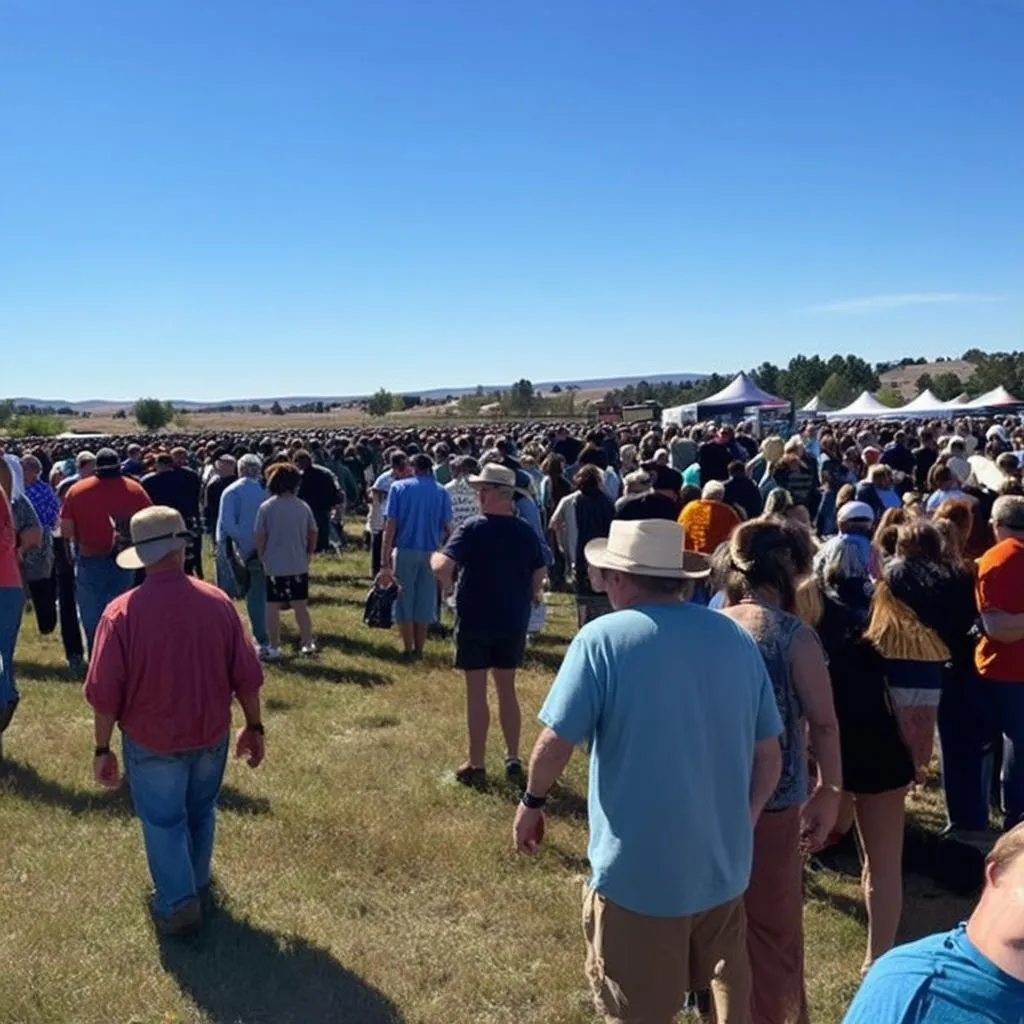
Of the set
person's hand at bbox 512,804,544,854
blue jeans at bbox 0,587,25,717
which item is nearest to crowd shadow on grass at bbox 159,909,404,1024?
person's hand at bbox 512,804,544,854

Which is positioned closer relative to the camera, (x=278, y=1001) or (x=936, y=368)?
(x=278, y=1001)

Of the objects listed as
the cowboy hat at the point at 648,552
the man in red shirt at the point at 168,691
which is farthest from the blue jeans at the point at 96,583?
the cowboy hat at the point at 648,552

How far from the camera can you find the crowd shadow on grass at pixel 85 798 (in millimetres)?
5934

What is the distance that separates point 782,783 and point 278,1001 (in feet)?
7.06

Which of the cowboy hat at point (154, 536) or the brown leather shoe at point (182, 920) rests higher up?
the cowboy hat at point (154, 536)

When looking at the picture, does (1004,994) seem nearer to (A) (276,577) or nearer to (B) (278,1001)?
(B) (278,1001)

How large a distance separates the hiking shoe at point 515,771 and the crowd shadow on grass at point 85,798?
144 cm

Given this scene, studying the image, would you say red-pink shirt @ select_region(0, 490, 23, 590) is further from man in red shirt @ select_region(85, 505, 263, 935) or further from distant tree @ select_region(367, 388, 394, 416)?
distant tree @ select_region(367, 388, 394, 416)

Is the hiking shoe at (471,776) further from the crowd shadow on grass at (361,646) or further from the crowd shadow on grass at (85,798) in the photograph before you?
the crowd shadow on grass at (361,646)

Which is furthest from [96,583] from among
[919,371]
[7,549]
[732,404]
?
[919,371]

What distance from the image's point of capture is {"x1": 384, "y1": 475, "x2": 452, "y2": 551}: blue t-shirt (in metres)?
8.66

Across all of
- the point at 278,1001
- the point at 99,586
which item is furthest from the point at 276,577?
the point at 278,1001

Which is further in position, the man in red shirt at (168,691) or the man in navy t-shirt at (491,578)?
the man in navy t-shirt at (491,578)

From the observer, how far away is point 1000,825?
561cm
